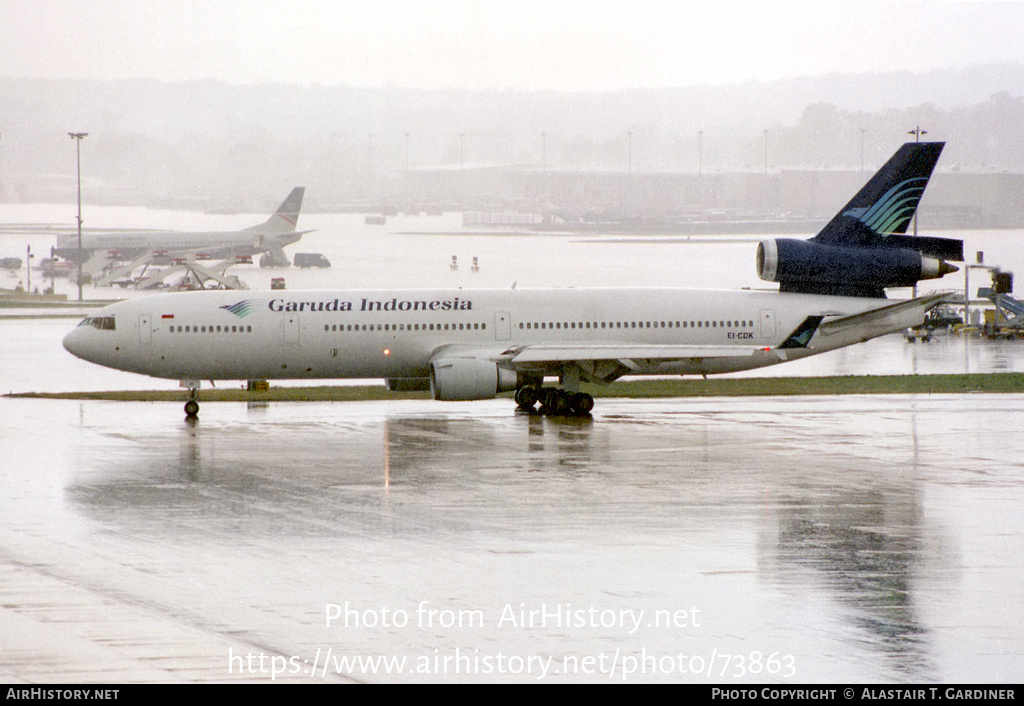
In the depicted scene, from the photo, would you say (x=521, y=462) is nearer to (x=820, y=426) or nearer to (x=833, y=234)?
(x=820, y=426)

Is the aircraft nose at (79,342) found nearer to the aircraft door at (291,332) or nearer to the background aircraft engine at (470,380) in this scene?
the aircraft door at (291,332)

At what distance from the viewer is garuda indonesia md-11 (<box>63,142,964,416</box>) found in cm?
4234

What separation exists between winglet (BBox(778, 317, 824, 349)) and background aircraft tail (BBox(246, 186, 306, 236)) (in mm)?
95024

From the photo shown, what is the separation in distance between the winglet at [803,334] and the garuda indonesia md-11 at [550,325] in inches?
1.9

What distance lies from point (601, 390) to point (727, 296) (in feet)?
24.5

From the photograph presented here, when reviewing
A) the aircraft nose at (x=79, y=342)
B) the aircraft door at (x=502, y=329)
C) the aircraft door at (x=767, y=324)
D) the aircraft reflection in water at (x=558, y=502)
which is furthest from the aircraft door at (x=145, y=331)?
the aircraft door at (x=767, y=324)

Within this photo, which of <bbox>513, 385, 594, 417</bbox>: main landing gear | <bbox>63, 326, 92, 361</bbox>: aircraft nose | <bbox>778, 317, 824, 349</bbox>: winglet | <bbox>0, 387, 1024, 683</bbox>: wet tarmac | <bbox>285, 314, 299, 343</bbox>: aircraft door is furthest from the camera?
<bbox>778, 317, 824, 349</bbox>: winglet

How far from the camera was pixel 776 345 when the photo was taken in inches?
1736

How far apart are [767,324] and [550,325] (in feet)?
24.6

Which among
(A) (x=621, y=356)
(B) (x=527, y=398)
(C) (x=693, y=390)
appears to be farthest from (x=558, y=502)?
(C) (x=693, y=390)

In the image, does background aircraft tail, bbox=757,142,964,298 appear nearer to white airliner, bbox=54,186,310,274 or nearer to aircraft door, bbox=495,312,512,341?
aircraft door, bbox=495,312,512,341

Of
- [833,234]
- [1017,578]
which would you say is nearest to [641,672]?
[1017,578]

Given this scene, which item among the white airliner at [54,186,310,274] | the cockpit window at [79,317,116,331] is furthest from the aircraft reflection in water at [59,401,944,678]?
the white airliner at [54,186,310,274]
